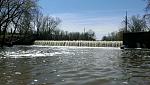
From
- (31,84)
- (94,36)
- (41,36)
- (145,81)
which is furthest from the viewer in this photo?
(94,36)

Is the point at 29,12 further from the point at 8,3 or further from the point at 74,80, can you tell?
the point at 74,80

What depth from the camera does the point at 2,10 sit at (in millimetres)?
52625

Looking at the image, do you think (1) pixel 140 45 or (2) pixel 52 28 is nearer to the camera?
(1) pixel 140 45

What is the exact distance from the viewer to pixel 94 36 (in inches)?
4402

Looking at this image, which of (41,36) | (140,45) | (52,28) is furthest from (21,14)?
(52,28)

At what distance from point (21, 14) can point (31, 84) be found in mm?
45931

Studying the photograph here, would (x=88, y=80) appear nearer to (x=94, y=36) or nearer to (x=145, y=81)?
(x=145, y=81)

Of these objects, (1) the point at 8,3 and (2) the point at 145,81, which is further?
(1) the point at 8,3

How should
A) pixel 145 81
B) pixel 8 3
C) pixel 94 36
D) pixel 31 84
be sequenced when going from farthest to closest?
pixel 94 36 → pixel 8 3 → pixel 145 81 → pixel 31 84

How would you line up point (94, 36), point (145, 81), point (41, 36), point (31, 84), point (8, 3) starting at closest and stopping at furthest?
1. point (31, 84)
2. point (145, 81)
3. point (8, 3)
4. point (41, 36)
5. point (94, 36)

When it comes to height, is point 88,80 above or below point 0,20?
below

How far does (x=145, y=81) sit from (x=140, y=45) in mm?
43139

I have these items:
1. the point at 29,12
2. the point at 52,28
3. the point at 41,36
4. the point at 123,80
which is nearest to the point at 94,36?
the point at 52,28

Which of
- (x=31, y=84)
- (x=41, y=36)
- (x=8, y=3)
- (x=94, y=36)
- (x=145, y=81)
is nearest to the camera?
(x=31, y=84)
